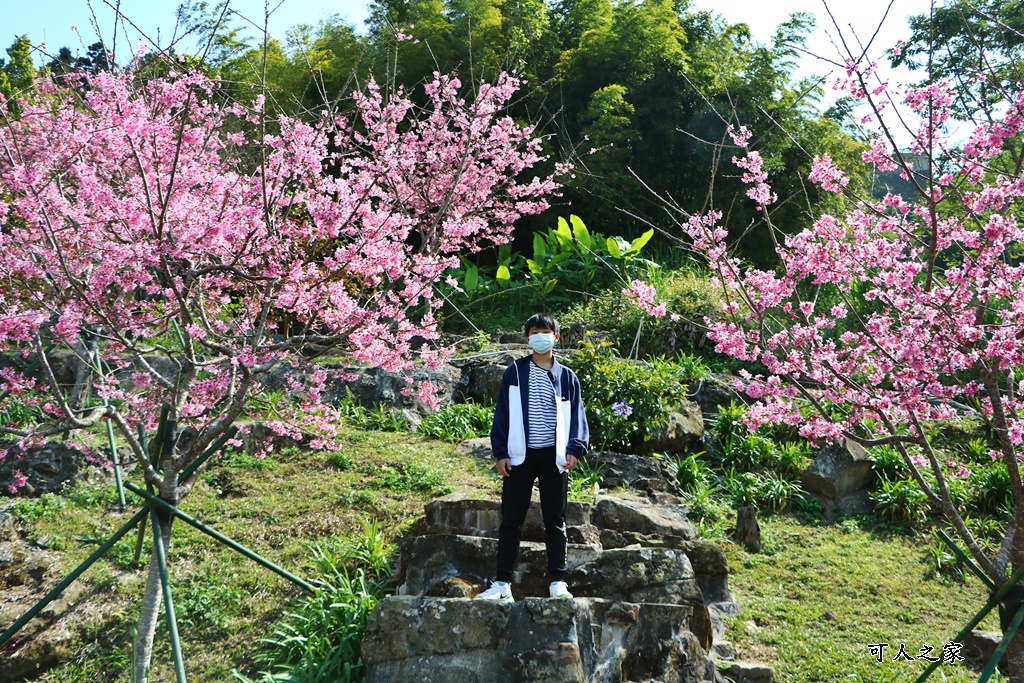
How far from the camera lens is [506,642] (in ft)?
11.3

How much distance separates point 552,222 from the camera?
12695mm

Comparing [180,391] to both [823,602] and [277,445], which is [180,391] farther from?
[823,602]

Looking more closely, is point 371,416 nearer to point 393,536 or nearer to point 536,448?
point 393,536

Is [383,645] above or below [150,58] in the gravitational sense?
below

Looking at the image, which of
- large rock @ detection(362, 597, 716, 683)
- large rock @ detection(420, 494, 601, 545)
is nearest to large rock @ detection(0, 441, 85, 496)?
large rock @ detection(420, 494, 601, 545)

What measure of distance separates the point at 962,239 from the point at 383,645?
352cm

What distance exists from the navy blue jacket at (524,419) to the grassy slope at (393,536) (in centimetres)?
→ 141

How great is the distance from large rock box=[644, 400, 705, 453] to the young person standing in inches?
125

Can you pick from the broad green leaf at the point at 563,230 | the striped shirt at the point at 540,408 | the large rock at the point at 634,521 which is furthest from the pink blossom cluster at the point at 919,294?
the broad green leaf at the point at 563,230

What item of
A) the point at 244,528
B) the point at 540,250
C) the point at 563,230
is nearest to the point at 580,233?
the point at 563,230

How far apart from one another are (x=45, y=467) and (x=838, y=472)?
6330 millimetres

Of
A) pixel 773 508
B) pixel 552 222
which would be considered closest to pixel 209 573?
pixel 773 508

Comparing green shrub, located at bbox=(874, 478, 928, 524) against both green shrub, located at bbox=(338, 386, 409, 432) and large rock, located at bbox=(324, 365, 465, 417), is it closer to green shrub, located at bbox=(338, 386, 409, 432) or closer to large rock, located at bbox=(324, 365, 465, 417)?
large rock, located at bbox=(324, 365, 465, 417)

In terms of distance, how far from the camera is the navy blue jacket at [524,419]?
3854mm
